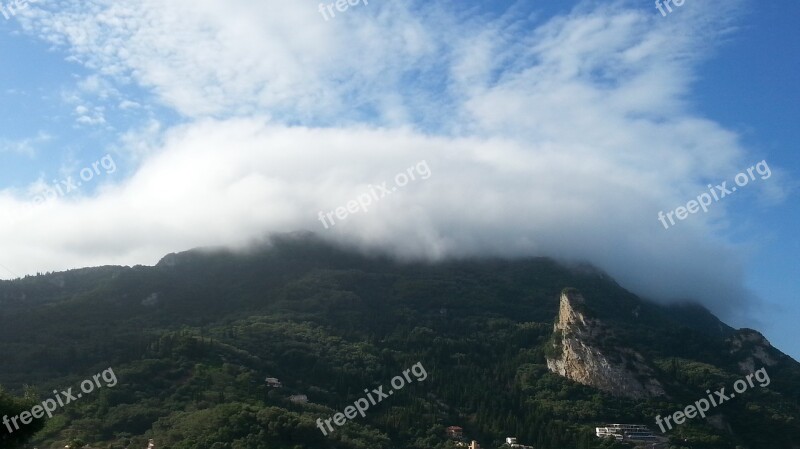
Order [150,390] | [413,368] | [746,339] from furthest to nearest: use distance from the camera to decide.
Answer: [746,339]
[413,368]
[150,390]

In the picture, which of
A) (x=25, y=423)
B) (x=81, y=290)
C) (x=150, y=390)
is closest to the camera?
(x=25, y=423)

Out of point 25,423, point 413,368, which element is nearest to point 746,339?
point 413,368

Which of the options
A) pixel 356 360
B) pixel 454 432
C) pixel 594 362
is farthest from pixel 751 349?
pixel 356 360

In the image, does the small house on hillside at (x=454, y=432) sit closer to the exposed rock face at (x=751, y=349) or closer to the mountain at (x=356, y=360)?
the mountain at (x=356, y=360)

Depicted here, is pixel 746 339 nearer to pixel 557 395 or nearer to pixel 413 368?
pixel 557 395

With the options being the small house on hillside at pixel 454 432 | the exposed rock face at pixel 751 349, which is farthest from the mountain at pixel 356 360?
the small house on hillside at pixel 454 432

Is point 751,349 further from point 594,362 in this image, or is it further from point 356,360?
point 356,360

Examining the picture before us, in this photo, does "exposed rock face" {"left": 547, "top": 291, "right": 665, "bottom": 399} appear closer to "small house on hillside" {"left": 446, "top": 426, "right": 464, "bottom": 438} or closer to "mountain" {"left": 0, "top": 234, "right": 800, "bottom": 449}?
"mountain" {"left": 0, "top": 234, "right": 800, "bottom": 449}
